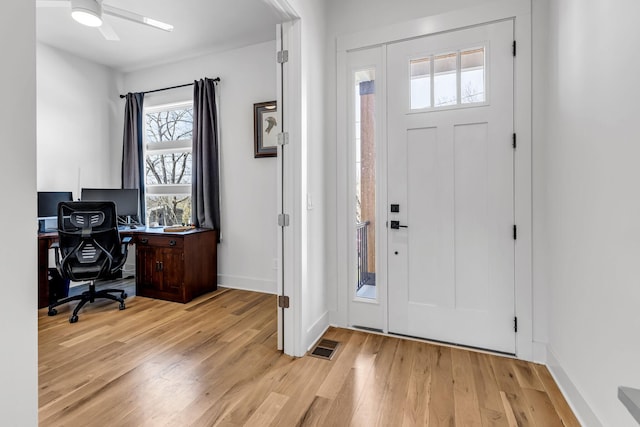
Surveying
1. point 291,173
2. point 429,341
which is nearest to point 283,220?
point 291,173

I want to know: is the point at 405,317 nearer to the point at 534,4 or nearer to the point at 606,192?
the point at 606,192

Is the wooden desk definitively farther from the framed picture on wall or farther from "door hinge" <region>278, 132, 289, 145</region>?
"door hinge" <region>278, 132, 289, 145</region>

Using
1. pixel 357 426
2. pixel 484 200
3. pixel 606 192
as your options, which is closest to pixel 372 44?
pixel 484 200

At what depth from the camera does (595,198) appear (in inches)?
57.1

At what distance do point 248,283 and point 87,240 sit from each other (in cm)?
173

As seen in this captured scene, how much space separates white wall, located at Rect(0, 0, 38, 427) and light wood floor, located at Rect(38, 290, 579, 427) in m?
1.06

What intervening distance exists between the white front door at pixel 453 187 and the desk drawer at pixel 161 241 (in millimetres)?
2327

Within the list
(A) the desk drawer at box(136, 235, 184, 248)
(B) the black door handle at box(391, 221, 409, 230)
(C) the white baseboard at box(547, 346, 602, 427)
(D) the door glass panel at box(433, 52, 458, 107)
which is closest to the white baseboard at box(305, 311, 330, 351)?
(B) the black door handle at box(391, 221, 409, 230)

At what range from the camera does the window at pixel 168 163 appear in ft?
13.9

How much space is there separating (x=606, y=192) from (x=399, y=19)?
1907 millimetres

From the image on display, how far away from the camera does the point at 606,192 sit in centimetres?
136

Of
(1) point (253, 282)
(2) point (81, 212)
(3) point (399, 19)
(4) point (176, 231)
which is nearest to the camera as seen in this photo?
(3) point (399, 19)

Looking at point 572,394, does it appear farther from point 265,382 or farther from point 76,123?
point 76,123

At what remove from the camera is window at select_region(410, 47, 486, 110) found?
2.24 m
